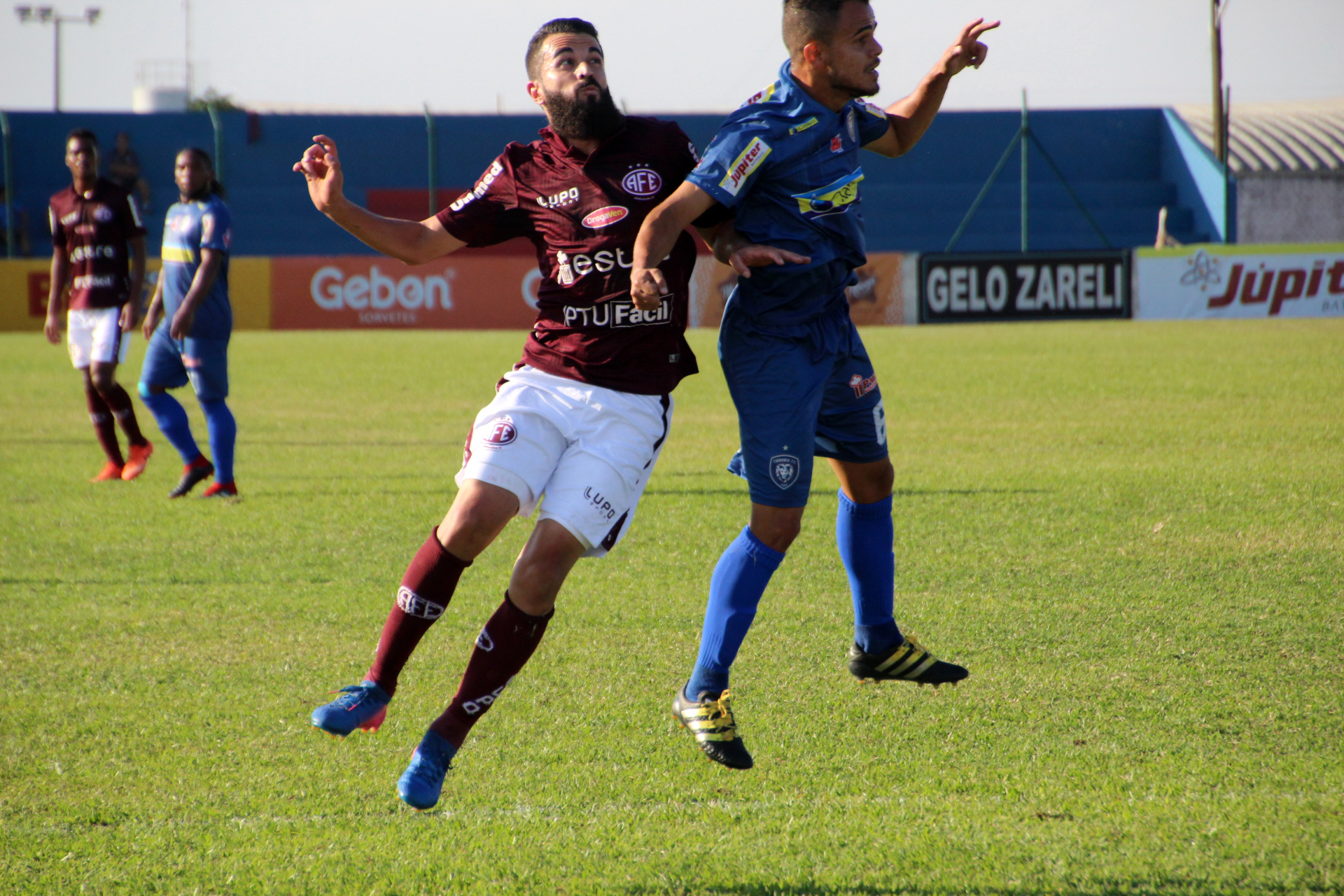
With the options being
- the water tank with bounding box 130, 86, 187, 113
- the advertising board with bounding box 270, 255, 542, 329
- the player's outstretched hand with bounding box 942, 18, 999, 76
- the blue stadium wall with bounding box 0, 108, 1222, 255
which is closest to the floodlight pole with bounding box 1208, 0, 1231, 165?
the blue stadium wall with bounding box 0, 108, 1222, 255

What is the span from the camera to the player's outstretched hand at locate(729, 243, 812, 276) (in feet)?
11.5

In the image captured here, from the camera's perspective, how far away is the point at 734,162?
3459 millimetres

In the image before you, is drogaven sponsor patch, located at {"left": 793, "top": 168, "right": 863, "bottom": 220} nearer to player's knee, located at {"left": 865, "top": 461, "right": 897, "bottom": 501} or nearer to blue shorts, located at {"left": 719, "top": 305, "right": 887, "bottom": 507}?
blue shorts, located at {"left": 719, "top": 305, "right": 887, "bottom": 507}

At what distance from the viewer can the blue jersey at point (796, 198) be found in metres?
3.63

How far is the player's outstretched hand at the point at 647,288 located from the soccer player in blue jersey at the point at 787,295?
311 mm

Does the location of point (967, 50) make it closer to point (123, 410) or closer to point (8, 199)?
point (123, 410)

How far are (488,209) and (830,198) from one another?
1002 millimetres

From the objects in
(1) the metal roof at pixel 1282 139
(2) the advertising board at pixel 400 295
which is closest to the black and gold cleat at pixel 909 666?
(2) the advertising board at pixel 400 295

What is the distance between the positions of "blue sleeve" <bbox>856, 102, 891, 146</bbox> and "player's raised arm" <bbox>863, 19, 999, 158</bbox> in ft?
0.09

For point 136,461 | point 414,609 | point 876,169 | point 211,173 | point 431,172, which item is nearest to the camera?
point 414,609

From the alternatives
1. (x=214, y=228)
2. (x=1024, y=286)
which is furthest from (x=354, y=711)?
(x=1024, y=286)

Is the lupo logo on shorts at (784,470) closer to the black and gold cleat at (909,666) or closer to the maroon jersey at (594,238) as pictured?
the maroon jersey at (594,238)

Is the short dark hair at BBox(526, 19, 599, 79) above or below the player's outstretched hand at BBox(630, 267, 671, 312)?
above

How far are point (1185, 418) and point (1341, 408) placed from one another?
1494 millimetres
